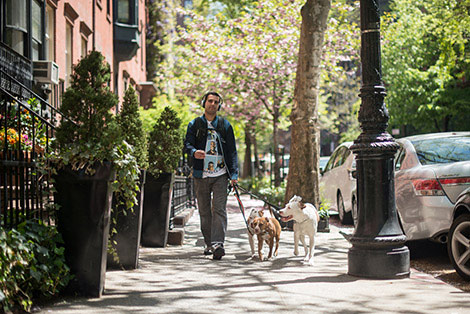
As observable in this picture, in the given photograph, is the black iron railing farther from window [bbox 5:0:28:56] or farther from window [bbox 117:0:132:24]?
window [bbox 117:0:132:24]

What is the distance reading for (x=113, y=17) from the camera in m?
24.2

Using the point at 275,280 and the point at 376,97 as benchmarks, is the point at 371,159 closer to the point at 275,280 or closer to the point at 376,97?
the point at 376,97

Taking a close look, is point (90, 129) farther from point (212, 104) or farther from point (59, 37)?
point (59, 37)

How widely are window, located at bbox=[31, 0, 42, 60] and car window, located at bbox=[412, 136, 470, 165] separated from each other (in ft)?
28.6

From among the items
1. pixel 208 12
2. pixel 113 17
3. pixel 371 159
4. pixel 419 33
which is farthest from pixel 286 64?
pixel 208 12

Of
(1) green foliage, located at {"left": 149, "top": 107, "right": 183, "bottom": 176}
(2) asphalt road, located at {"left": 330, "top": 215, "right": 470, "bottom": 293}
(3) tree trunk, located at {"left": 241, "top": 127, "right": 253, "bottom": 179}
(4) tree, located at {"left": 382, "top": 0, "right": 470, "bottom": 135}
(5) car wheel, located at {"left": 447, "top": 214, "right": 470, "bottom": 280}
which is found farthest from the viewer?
(3) tree trunk, located at {"left": 241, "top": 127, "right": 253, "bottom": 179}

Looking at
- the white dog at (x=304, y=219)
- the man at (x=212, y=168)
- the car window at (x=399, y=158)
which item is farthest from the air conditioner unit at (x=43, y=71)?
the car window at (x=399, y=158)

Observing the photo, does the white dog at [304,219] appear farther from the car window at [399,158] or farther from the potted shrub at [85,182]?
the potted shrub at [85,182]

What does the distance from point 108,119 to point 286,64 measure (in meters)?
→ 18.8

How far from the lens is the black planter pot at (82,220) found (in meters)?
5.32

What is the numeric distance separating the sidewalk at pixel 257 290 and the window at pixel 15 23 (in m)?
6.16

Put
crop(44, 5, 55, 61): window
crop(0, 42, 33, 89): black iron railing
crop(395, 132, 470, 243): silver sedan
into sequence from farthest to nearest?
crop(44, 5, 55, 61): window < crop(0, 42, 33, 89): black iron railing < crop(395, 132, 470, 243): silver sedan

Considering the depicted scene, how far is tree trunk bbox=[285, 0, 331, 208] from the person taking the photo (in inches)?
510

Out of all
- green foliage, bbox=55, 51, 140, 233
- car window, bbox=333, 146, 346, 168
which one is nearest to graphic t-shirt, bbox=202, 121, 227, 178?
green foliage, bbox=55, 51, 140, 233
